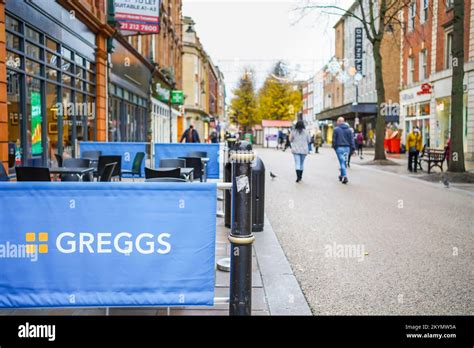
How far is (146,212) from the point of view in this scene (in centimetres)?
341

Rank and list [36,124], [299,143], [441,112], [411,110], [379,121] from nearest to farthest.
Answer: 1. [36,124]
2. [299,143]
3. [379,121]
4. [441,112]
5. [411,110]

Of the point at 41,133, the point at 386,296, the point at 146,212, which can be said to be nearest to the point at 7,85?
the point at 41,133

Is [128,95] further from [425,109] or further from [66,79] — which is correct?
[425,109]

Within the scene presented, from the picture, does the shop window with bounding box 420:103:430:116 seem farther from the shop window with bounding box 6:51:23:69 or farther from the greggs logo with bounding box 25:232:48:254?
the greggs logo with bounding box 25:232:48:254

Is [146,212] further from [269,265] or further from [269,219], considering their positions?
[269,219]

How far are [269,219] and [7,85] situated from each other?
5412mm

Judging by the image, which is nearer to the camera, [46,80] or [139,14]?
[46,80]

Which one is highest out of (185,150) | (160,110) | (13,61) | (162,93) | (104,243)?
(162,93)

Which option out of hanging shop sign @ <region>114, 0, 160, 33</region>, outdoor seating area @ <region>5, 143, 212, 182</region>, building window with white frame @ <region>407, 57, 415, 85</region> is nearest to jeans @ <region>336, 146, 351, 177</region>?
outdoor seating area @ <region>5, 143, 212, 182</region>

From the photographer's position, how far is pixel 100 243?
3430 mm

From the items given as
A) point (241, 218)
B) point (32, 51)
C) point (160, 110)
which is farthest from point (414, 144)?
point (160, 110)

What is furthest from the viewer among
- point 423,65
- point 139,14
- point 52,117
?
point 423,65

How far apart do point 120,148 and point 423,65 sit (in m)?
25.2
